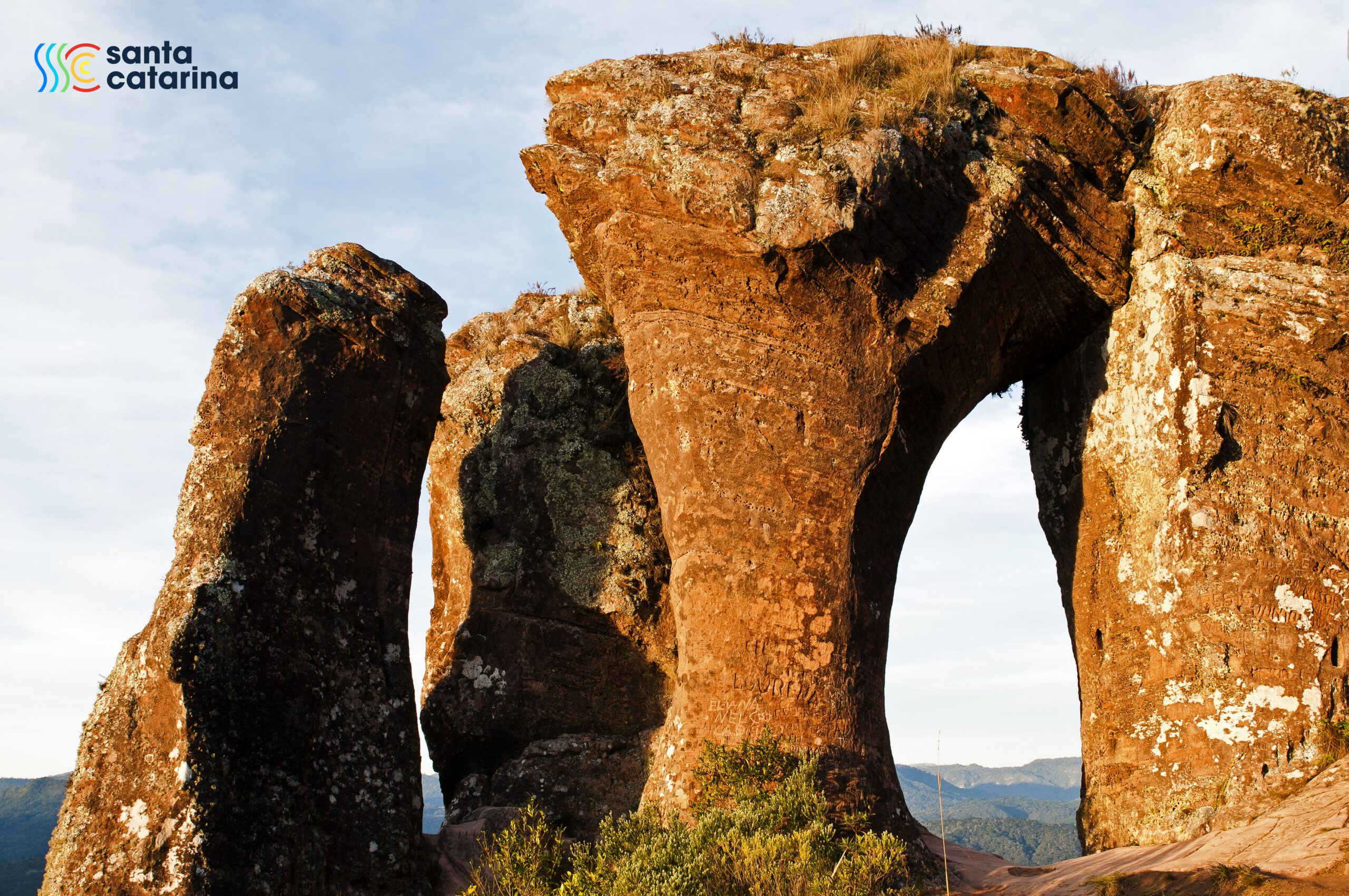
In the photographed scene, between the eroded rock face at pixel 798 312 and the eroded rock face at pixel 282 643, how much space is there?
227cm

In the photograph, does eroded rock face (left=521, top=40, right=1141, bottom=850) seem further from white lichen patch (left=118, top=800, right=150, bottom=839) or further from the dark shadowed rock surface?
white lichen patch (left=118, top=800, right=150, bottom=839)

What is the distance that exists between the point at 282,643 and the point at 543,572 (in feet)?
12.8

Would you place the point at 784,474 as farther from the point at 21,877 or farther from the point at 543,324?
the point at 21,877

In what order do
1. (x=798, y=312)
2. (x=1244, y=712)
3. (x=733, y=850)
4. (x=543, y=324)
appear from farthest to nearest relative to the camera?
(x=543, y=324) < (x=798, y=312) < (x=1244, y=712) < (x=733, y=850)

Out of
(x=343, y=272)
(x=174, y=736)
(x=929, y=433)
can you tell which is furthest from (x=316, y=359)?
(x=929, y=433)

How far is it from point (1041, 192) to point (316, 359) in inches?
286

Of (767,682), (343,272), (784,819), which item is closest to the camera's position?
(784,819)

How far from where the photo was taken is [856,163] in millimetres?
9812

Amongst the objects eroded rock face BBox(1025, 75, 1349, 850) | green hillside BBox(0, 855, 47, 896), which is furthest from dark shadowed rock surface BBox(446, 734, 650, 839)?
green hillside BBox(0, 855, 47, 896)

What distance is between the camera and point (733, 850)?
7.07 metres

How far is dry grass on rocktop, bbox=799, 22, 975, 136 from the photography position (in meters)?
10.2

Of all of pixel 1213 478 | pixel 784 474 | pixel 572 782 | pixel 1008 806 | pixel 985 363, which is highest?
pixel 985 363

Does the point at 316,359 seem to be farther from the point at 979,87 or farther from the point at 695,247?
the point at 979,87

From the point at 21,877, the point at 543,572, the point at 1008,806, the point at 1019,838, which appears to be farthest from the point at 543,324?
the point at 1008,806
